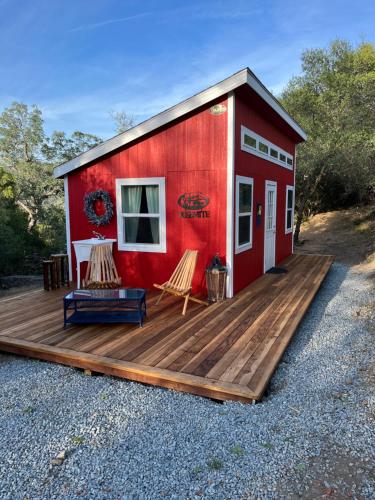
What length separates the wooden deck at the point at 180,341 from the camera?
9.07 ft

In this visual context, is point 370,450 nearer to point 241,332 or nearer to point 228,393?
point 228,393

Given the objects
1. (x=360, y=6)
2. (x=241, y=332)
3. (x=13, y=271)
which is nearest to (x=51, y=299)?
(x=241, y=332)

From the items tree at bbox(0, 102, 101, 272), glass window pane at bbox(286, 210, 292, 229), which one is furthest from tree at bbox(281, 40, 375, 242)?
tree at bbox(0, 102, 101, 272)

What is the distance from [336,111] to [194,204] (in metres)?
8.62

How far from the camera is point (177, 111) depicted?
4.94 m

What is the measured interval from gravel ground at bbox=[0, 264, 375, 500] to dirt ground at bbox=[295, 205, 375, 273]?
6.56m

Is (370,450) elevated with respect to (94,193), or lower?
lower

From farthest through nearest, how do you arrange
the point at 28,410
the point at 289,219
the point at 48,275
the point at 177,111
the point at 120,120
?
the point at 120,120 < the point at 289,219 < the point at 48,275 < the point at 177,111 < the point at 28,410

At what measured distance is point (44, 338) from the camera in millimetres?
3666

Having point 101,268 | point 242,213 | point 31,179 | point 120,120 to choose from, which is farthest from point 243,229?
point 120,120

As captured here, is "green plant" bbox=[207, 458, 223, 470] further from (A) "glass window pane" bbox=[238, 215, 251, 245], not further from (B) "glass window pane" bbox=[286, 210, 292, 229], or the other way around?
(B) "glass window pane" bbox=[286, 210, 292, 229]

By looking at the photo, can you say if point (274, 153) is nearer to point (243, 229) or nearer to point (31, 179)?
point (243, 229)

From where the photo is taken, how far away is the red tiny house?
489cm

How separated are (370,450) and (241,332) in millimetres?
1825
